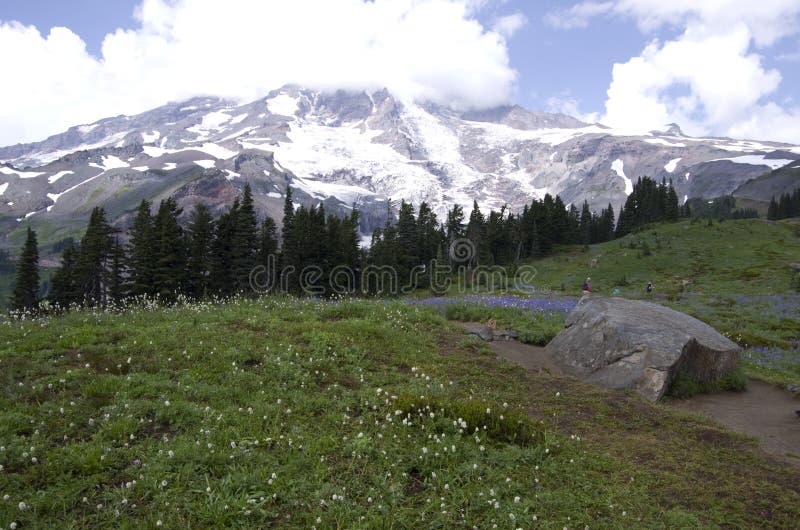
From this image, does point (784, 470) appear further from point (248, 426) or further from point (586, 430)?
point (248, 426)

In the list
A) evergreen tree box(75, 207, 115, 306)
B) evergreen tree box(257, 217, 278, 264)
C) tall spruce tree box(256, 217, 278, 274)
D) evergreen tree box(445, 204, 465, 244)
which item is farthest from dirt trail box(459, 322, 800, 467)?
evergreen tree box(445, 204, 465, 244)

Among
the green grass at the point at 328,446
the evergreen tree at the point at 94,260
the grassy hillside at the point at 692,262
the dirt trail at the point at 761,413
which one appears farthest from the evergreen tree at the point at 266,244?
the dirt trail at the point at 761,413

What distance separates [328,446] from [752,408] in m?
11.3

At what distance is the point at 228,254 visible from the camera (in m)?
54.9

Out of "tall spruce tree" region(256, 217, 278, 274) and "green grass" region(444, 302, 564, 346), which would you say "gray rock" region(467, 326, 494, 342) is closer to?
"green grass" region(444, 302, 564, 346)

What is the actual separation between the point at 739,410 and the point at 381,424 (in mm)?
9708

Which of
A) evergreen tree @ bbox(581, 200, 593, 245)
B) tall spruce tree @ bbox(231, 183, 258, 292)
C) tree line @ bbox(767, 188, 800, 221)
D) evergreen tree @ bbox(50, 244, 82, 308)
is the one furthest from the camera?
tree line @ bbox(767, 188, 800, 221)

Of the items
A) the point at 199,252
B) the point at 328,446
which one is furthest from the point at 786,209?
the point at 328,446

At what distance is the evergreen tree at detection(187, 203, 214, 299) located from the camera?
4988 cm

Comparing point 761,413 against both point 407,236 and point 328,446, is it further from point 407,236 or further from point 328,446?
point 407,236

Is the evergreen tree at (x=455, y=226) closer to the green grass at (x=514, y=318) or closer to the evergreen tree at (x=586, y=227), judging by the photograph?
the evergreen tree at (x=586, y=227)

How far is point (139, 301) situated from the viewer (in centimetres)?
1734

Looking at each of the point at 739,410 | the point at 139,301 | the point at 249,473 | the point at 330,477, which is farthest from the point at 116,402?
the point at 739,410

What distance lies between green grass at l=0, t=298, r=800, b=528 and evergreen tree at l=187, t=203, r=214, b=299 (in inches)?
1594
